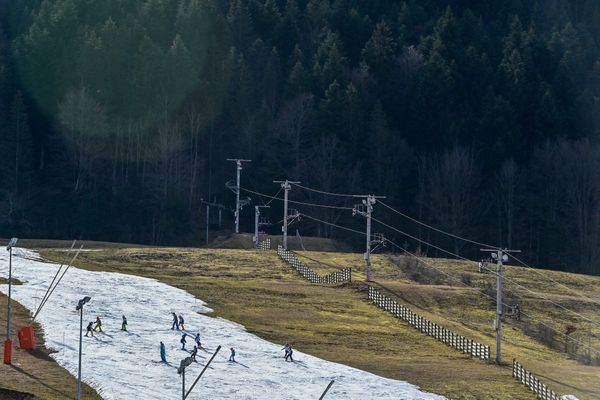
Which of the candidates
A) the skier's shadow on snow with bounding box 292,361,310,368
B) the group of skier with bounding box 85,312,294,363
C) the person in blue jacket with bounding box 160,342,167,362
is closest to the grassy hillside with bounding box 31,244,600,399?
the skier's shadow on snow with bounding box 292,361,310,368

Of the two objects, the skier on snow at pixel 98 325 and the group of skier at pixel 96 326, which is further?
the skier on snow at pixel 98 325

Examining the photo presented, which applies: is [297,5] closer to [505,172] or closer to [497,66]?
[497,66]

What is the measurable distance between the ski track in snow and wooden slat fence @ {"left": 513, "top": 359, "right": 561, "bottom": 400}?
6499 mm

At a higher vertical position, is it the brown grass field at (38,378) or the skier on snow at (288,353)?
the skier on snow at (288,353)

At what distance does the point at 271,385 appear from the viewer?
243ft

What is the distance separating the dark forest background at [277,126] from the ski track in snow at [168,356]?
55345mm

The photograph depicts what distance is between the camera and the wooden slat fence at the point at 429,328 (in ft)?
291

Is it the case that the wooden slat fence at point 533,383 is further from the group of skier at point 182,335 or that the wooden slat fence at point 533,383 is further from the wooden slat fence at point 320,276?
the wooden slat fence at point 320,276

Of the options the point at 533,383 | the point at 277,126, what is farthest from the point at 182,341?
the point at 277,126

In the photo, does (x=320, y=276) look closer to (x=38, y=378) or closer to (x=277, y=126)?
(x=38, y=378)

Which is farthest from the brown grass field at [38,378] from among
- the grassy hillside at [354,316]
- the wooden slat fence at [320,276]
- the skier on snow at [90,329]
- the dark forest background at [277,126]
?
the dark forest background at [277,126]

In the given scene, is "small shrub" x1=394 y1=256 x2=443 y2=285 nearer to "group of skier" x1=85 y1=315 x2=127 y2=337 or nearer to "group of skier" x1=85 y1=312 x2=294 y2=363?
"group of skier" x1=85 y1=312 x2=294 y2=363

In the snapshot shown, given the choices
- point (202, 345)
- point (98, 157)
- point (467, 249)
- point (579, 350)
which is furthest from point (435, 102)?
point (202, 345)

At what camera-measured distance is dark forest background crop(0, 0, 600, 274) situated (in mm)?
151125
